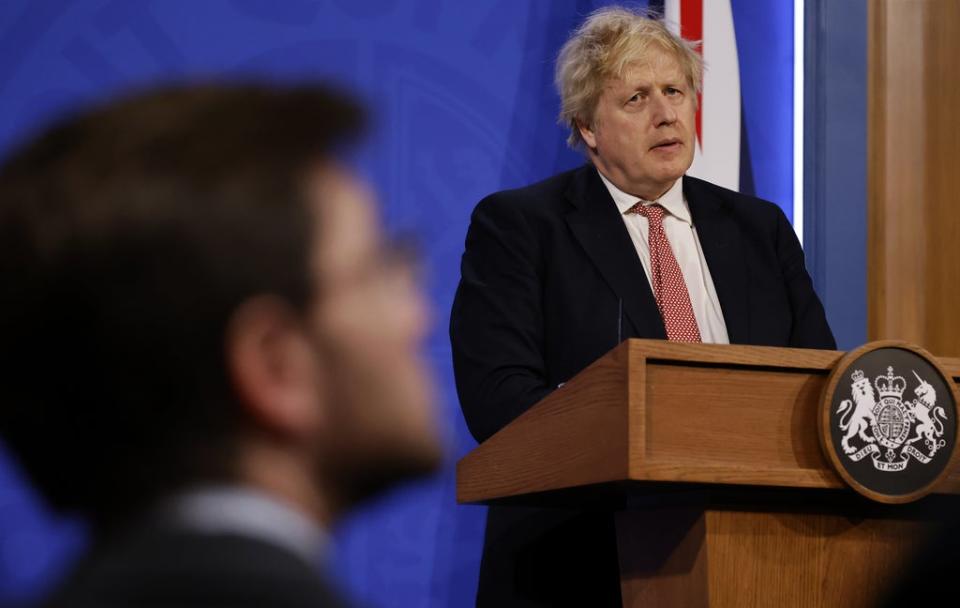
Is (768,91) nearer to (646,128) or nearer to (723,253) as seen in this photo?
(646,128)

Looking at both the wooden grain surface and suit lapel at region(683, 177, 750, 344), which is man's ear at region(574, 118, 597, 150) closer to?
suit lapel at region(683, 177, 750, 344)

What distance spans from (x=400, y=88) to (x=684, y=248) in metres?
1.33

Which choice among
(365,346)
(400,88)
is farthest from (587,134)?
(365,346)

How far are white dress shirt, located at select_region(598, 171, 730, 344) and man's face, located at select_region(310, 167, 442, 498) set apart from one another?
184cm

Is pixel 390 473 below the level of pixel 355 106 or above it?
below

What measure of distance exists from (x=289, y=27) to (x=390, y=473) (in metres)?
3.11

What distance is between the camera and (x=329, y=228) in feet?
1.78

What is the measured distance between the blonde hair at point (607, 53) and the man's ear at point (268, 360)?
7.38ft

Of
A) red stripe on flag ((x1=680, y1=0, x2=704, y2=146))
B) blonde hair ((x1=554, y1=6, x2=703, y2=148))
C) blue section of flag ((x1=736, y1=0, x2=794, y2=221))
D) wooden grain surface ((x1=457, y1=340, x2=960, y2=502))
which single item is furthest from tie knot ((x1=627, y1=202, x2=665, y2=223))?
blue section of flag ((x1=736, y1=0, x2=794, y2=221))

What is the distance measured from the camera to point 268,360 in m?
0.53

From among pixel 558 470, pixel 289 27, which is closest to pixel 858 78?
pixel 289 27

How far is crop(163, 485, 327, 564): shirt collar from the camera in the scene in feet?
1.65

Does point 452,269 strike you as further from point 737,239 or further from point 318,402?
point 318,402

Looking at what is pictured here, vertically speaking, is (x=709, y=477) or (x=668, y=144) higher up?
(x=668, y=144)
